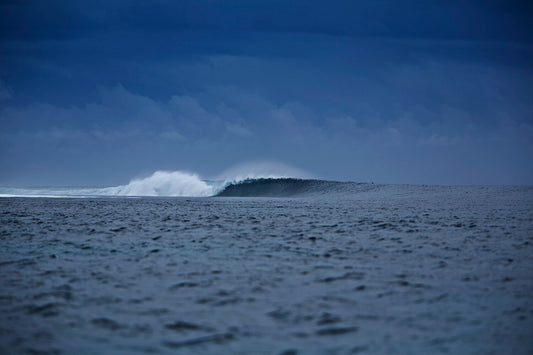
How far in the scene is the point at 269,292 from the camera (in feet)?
13.9

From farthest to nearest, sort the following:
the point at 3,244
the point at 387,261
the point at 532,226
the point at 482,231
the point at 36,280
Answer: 1. the point at 532,226
2. the point at 482,231
3. the point at 3,244
4. the point at 387,261
5. the point at 36,280

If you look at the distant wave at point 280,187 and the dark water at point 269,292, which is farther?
the distant wave at point 280,187

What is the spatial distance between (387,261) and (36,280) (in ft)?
13.8

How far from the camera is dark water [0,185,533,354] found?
9.98 ft

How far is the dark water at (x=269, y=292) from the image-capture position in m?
3.04

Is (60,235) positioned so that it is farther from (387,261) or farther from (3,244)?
(387,261)

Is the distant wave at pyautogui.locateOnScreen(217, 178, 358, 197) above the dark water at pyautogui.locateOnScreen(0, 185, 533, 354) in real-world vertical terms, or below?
above

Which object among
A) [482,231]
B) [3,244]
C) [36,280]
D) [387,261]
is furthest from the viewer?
[482,231]

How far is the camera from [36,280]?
4.85 metres

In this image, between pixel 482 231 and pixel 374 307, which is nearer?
pixel 374 307

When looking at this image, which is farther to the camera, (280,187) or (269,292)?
(280,187)

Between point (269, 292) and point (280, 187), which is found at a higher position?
point (280, 187)

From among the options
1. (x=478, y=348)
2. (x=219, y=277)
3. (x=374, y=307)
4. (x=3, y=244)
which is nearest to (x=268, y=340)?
(x=374, y=307)

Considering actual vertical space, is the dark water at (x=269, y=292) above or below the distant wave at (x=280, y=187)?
below
